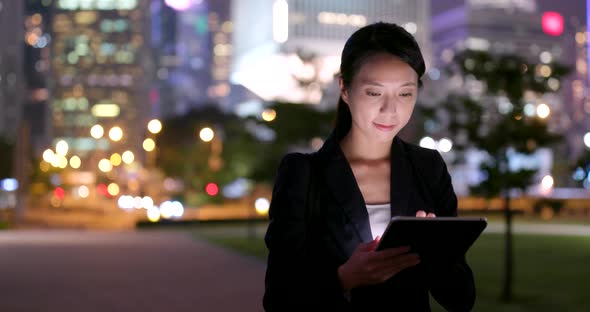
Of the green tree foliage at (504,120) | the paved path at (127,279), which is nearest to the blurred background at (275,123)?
the green tree foliage at (504,120)

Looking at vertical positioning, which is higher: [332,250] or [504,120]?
[332,250]

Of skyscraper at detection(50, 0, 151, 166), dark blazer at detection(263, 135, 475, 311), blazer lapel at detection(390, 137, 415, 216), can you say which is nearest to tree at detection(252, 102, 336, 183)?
blazer lapel at detection(390, 137, 415, 216)

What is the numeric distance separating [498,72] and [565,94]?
117 metres

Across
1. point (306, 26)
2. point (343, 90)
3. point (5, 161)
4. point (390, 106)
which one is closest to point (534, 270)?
point (343, 90)

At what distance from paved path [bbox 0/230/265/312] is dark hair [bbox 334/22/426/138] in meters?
8.96

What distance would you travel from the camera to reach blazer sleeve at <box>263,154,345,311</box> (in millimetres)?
2670

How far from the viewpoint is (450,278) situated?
109 inches

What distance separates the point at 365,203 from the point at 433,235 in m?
0.28

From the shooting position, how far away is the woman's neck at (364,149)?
2.95m

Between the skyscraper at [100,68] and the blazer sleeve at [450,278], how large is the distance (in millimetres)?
176529

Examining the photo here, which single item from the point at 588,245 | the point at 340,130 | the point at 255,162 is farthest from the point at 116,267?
the point at 255,162

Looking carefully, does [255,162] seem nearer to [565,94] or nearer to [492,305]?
[492,305]

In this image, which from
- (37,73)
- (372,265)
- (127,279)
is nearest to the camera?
(372,265)

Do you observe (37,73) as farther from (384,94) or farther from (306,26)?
(384,94)
